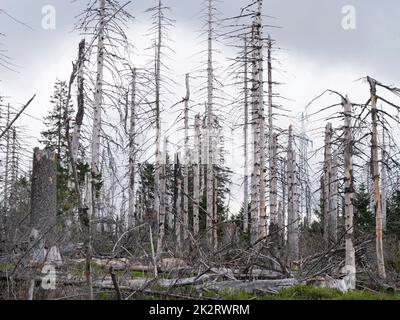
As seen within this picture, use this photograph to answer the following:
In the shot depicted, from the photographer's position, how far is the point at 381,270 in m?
11.6

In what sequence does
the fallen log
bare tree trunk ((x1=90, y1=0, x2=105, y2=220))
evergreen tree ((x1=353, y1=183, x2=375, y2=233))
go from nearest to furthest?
the fallen log
bare tree trunk ((x1=90, y1=0, x2=105, y2=220))
evergreen tree ((x1=353, y1=183, x2=375, y2=233))

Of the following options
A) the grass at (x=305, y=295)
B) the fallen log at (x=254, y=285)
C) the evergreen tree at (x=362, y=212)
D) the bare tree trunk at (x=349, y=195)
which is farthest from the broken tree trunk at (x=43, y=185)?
the evergreen tree at (x=362, y=212)

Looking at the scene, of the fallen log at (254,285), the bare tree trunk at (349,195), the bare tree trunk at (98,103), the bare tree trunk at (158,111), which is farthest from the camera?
the bare tree trunk at (158,111)

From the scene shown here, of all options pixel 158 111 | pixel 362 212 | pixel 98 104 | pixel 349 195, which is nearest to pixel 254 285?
pixel 349 195

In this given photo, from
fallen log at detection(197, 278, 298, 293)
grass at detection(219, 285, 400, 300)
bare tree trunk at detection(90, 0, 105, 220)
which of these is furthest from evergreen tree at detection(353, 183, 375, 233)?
fallen log at detection(197, 278, 298, 293)

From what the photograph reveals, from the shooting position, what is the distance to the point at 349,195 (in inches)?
411

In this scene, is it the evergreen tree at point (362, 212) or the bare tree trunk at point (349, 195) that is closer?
→ the bare tree trunk at point (349, 195)

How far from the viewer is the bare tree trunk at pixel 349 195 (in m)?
9.98

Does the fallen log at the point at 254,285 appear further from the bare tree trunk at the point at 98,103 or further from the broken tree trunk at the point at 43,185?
the bare tree trunk at the point at 98,103

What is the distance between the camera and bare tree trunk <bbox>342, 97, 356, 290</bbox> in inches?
393

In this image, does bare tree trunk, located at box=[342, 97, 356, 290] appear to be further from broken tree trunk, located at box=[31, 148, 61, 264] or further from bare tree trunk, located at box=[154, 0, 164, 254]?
bare tree trunk, located at box=[154, 0, 164, 254]
